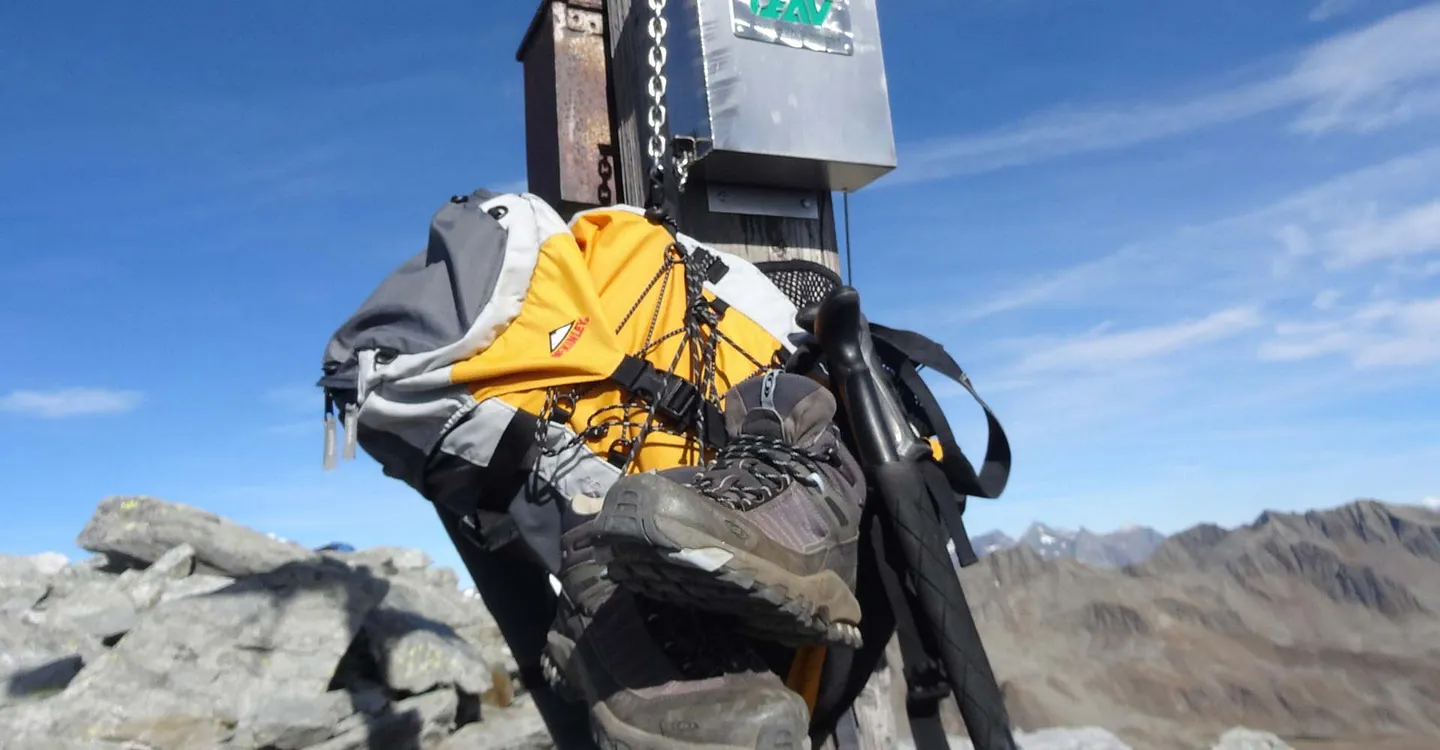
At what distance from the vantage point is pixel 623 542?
0.99 metres

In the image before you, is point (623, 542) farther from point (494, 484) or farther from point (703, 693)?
point (494, 484)

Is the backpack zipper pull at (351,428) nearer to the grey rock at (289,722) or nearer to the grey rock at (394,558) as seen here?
the grey rock at (289,722)

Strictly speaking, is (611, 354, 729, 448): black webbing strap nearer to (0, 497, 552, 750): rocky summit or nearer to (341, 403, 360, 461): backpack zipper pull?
(341, 403, 360, 461): backpack zipper pull

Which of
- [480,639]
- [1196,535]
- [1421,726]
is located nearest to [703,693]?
[480,639]

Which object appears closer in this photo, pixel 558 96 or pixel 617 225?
pixel 617 225

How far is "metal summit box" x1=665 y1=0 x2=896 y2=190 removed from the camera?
1.91 meters

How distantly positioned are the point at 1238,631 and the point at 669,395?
20.7 meters

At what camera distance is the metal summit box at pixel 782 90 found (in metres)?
1.91

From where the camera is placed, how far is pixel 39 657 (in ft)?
15.0

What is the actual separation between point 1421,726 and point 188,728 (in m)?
19.8

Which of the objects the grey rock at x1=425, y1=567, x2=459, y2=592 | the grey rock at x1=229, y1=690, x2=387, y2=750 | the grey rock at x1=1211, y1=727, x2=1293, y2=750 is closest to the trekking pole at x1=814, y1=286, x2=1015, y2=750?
the grey rock at x1=229, y1=690, x2=387, y2=750

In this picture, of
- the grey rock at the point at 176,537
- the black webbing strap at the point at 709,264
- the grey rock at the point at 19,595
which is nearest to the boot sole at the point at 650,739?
the black webbing strap at the point at 709,264

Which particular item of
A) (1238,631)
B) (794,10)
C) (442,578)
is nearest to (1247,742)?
(442,578)

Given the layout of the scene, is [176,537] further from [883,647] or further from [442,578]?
[883,647]
